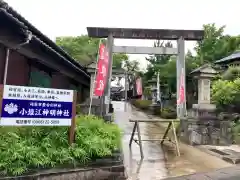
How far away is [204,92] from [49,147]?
8889 mm

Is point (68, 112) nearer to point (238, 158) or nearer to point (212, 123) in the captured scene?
point (238, 158)

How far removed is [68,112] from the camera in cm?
559

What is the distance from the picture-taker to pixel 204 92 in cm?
1247

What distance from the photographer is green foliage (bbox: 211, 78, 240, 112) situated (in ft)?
40.9

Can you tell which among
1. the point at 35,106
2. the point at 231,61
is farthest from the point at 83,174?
the point at 231,61

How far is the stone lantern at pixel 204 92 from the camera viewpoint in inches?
478

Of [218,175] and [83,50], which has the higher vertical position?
[83,50]

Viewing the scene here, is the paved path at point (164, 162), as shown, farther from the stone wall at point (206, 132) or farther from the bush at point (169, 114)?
the bush at point (169, 114)

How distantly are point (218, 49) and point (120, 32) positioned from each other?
1530cm

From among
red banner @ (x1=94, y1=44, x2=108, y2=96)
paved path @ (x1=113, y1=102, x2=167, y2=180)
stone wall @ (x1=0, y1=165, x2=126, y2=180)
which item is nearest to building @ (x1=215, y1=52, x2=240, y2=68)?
red banner @ (x1=94, y1=44, x2=108, y2=96)

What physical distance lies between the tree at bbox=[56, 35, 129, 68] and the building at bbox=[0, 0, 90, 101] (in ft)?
42.1

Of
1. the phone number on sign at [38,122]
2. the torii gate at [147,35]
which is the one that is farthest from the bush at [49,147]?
the torii gate at [147,35]

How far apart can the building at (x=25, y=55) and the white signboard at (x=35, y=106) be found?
183 cm

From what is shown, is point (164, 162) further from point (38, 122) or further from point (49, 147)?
point (38, 122)
